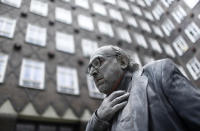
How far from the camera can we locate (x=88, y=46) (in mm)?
13586

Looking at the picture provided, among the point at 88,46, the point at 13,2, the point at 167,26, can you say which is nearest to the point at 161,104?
the point at 88,46

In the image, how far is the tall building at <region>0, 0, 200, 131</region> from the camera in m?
8.52

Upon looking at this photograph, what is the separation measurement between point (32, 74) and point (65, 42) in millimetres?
3777

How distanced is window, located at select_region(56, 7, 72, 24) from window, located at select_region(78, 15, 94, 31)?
0.90 metres

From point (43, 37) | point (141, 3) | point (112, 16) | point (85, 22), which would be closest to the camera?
point (43, 37)

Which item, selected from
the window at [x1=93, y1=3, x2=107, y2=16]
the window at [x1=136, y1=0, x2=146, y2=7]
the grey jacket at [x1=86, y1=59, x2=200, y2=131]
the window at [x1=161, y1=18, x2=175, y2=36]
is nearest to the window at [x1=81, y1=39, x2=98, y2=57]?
the window at [x1=93, y1=3, x2=107, y2=16]

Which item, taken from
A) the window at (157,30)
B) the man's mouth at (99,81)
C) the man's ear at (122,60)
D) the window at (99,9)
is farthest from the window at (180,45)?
the man's mouth at (99,81)

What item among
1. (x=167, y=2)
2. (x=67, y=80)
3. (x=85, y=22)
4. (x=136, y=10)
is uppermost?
(x=167, y=2)

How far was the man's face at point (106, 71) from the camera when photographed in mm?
2025

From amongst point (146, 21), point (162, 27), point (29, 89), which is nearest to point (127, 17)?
point (146, 21)

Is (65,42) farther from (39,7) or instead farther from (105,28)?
(105,28)

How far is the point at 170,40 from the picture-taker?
2094cm

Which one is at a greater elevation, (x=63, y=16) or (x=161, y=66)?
(x=63, y=16)

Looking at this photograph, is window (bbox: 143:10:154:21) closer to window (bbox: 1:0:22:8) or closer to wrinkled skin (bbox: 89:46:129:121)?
window (bbox: 1:0:22:8)
